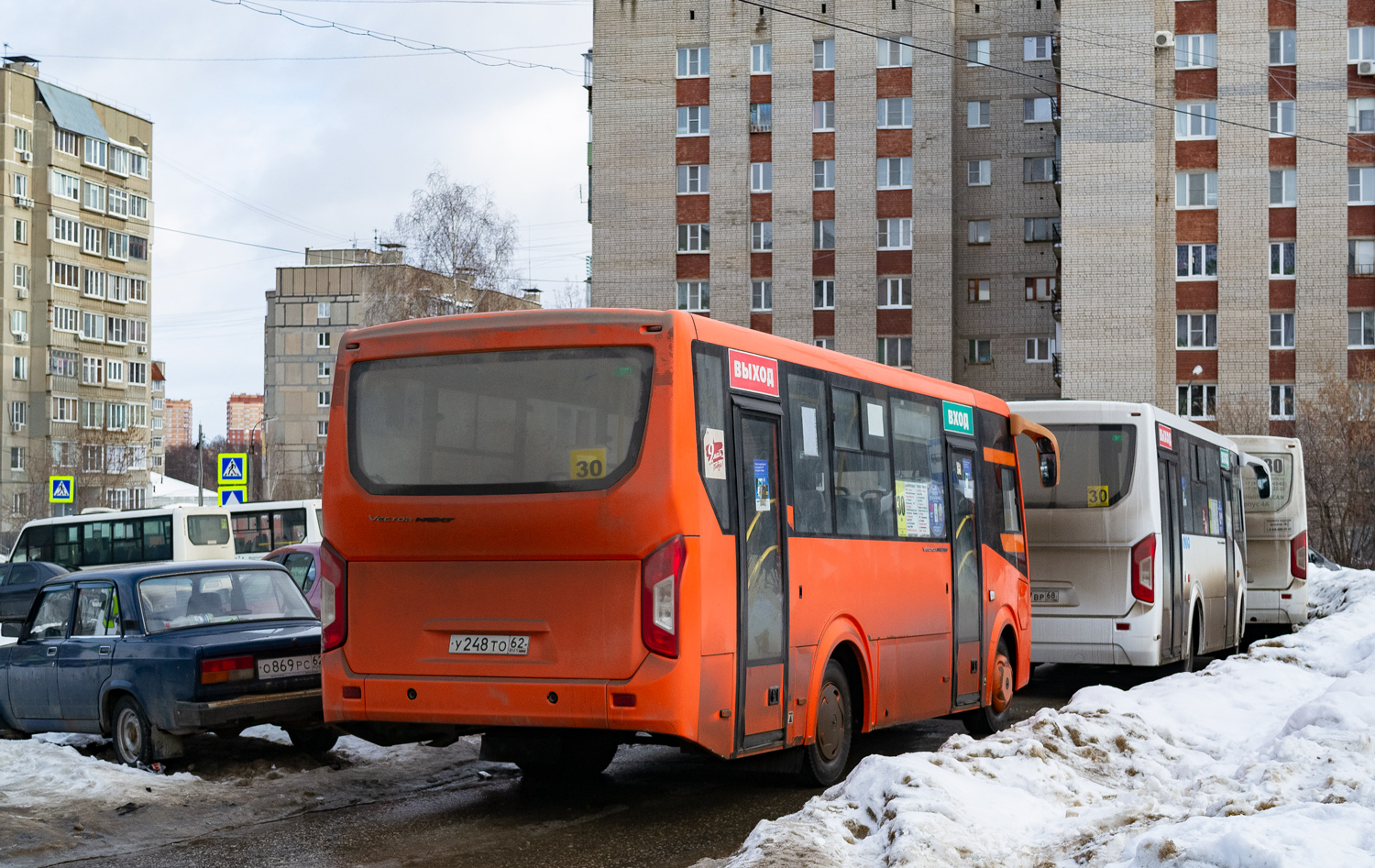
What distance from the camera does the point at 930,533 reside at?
38.0 feet

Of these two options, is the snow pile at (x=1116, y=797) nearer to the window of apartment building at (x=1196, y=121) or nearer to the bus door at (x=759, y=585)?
the bus door at (x=759, y=585)

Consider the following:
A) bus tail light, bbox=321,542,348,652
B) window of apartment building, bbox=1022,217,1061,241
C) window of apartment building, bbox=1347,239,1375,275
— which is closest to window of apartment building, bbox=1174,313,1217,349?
window of apartment building, bbox=1347,239,1375,275

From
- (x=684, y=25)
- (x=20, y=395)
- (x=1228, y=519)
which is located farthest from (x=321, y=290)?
(x=1228, y=519)

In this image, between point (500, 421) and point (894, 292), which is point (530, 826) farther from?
point (894, 292)

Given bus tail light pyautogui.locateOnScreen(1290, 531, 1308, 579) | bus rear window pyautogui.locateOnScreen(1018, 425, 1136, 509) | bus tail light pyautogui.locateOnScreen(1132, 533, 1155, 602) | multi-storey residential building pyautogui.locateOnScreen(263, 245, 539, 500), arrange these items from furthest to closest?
1. multi-storey residential building pyautogui.locateOnScreen(263, 245, 539, 500)
2. bus tail light pyautogui.locateOnScreen(1290, 531, 1308, 579)
3. bus rear window pyautogui.locateOnScreen(1018, 425, 1136, 509)
4. bus tail light pyautogui.locateOnScreen(1132, 533, 1155, 602)

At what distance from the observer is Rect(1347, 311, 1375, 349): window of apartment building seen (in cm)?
5881

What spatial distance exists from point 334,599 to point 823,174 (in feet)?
186

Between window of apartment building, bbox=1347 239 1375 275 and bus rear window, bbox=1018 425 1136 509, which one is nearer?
bus rear window, bbox=1018 425 1136 509

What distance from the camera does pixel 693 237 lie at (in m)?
64.4

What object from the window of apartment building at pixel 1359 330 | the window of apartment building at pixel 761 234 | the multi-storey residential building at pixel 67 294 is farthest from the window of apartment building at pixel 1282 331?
the multi-storey residential building at pixel 67 294

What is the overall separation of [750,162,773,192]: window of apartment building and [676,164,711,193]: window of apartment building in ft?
6.29

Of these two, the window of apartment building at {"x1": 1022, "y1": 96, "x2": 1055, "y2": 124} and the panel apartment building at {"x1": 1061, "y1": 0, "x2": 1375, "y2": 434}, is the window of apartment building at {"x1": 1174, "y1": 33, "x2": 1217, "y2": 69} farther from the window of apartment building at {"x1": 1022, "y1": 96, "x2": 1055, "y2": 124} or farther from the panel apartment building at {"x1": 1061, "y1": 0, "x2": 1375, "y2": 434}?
the window of apartment building at {"x1": 1022, "y1": 96, "x2": 1055, "y2": 124}

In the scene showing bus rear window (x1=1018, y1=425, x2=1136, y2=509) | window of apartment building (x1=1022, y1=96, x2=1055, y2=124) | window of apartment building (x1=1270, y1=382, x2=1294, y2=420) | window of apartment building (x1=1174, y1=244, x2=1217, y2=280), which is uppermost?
window of apartment building (x1=1022, y1=96, x2=1055, y2=124)

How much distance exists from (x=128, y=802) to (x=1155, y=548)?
34.4ft
